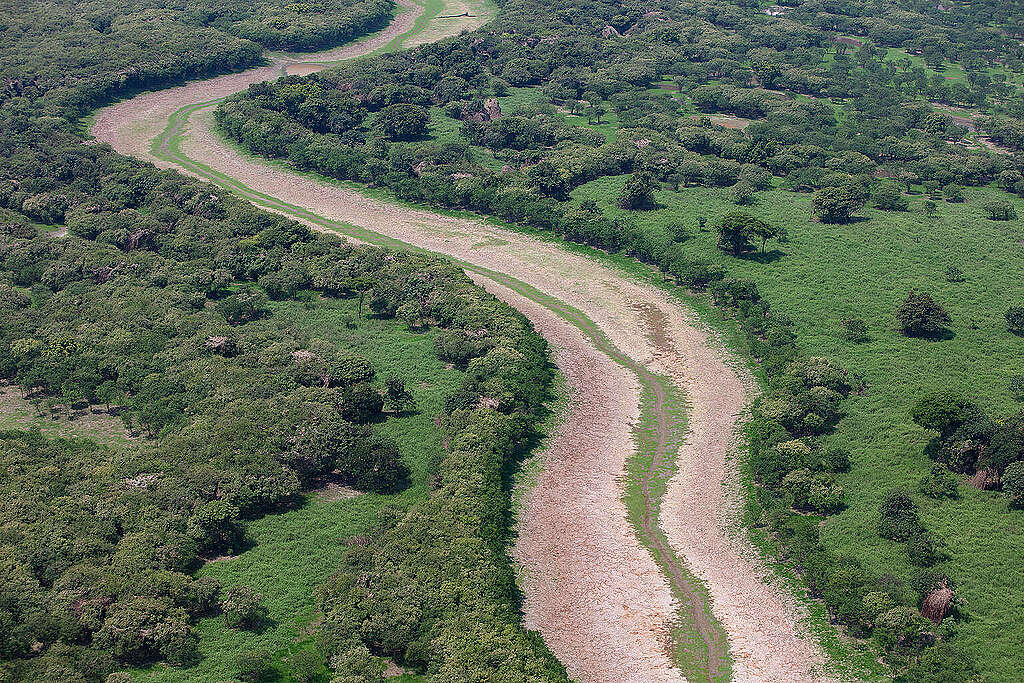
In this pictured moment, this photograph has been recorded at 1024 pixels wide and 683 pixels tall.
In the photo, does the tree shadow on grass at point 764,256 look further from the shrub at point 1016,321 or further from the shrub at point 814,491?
the shrub at point 814,491

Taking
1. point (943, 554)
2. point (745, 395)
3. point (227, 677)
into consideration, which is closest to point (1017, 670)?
point (943, 554)

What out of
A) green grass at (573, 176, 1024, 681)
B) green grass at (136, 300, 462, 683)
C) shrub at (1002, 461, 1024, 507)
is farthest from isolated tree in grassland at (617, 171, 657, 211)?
shrub at (1002, 461, 1024, 507)

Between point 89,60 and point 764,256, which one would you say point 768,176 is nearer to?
Answer: point 764,256

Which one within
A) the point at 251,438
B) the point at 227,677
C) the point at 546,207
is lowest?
the point at 227,677

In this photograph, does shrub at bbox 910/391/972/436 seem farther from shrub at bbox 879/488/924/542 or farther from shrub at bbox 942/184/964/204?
shrub at bbox 942/184/964/204

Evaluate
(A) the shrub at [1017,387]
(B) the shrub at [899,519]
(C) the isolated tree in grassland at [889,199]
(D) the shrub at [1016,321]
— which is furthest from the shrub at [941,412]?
(C) the isolated tree in grassland at [889,199]

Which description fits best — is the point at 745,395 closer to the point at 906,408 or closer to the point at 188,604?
the point at 906,408

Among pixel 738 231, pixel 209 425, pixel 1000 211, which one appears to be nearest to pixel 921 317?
pixel 738 231
